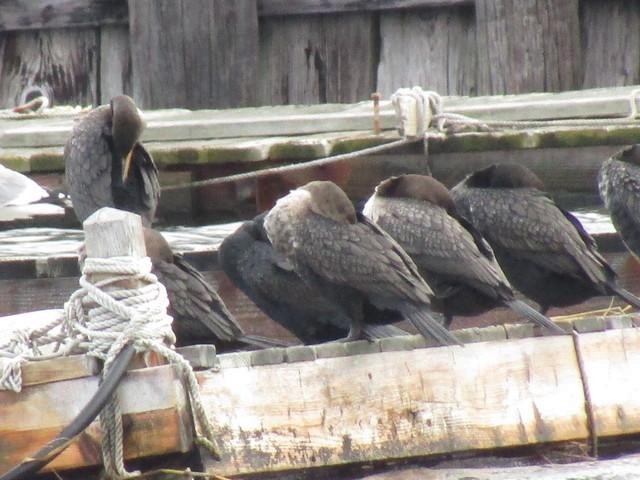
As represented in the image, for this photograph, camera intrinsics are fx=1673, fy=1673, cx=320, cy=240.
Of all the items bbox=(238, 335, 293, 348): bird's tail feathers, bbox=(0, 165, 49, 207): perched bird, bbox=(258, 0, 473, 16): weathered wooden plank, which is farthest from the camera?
bbox=(258, 0, 473, 16): weathered wooden plank

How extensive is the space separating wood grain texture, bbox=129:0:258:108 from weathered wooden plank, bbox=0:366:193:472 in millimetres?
4863

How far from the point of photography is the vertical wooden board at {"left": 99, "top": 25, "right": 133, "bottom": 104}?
9789 millimetres

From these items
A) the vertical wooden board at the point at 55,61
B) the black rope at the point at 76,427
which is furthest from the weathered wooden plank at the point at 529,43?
the black rope at the point at 76,427

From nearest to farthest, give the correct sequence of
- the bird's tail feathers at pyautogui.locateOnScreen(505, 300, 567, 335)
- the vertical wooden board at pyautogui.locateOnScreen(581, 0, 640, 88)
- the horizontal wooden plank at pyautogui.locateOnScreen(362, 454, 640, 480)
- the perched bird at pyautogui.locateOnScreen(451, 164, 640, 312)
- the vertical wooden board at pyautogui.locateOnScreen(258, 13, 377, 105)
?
the horizontal wooden plank at pyautogui.locateOnScreen(362, 454, 640, 480), the bird's tail feathers at pyautogui.locateOnScreen(505, 300, 567, 335), the perched bird at pyautogui.locateOnScreen(451, 164, 640, 312), the vertical wooden board at pyautogui.locateOnScreen(581, 0, 640, 88), the vertical wooden board at pyautogui.locateOnScreen(258, 13, 377, 105)

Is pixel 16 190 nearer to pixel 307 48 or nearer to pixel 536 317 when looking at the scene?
pixel 307 48

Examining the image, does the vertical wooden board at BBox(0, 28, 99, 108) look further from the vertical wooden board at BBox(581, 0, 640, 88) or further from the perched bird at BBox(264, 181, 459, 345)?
the perched bird at BBox(264, 181, 459, 345)

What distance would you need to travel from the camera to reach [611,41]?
30.5 feet

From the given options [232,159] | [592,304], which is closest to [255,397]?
[592,304]

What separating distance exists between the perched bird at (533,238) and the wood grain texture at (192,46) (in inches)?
100

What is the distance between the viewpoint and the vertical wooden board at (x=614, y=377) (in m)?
5.31

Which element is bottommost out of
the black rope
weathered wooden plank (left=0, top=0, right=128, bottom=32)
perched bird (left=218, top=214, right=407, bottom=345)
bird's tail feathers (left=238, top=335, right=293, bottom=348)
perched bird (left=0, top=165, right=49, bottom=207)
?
the black rope

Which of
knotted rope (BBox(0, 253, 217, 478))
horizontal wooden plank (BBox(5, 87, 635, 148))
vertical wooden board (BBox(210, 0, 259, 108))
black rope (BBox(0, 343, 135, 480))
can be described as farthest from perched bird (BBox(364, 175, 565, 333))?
vertical wooden board (BBox(210, 0, 259, 108))

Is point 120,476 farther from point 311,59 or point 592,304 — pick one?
point 311,59

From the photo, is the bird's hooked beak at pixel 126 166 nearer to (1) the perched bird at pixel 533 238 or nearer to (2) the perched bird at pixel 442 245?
(2) the perched bird at pixel 442 245
